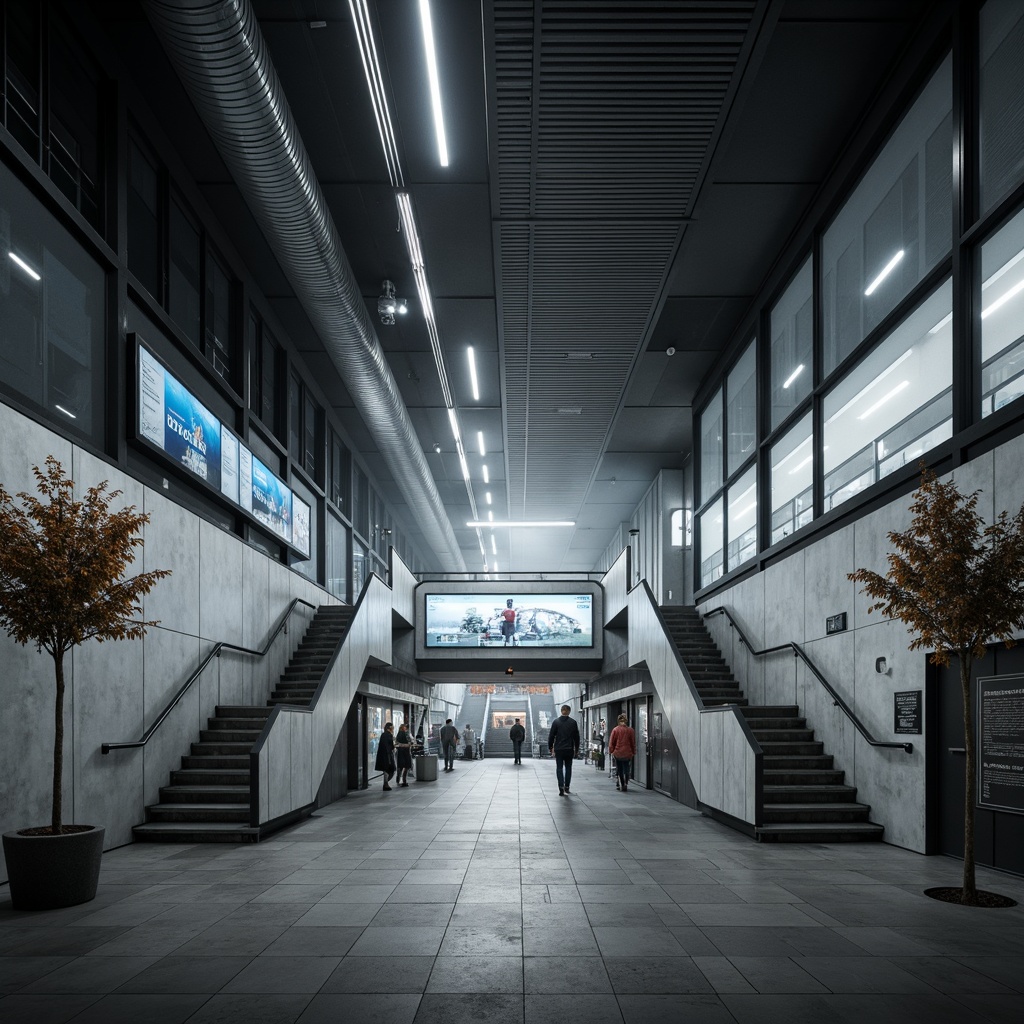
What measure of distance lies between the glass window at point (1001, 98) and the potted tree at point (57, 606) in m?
7.67

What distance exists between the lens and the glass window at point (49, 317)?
27.2 feet

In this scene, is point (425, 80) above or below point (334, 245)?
above

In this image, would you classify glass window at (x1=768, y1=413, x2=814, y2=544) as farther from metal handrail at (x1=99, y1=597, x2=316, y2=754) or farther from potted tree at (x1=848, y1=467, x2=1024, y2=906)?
metal handrail at (x1=99, y1=597, x2=316, y2=754)

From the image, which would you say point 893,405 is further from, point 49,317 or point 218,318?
point 218,318

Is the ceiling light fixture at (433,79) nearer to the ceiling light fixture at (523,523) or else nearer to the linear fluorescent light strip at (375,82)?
the linear fluorescent light strip at (375,82)

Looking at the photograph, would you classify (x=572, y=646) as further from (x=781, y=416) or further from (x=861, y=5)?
(x=861, y=5)

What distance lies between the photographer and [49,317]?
8.97 m

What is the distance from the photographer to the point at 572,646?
2805cm

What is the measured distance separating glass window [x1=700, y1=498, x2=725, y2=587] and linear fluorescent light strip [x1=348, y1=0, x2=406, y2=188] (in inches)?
380

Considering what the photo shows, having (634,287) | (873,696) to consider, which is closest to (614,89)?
(634,287)

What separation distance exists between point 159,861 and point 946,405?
333 inches

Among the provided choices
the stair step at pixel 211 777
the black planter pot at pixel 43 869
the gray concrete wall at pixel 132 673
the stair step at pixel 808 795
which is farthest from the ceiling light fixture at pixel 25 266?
the stair step at pixel 808 795

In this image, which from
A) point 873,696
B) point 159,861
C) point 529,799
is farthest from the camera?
point 529,799

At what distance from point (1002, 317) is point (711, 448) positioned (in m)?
11.5
